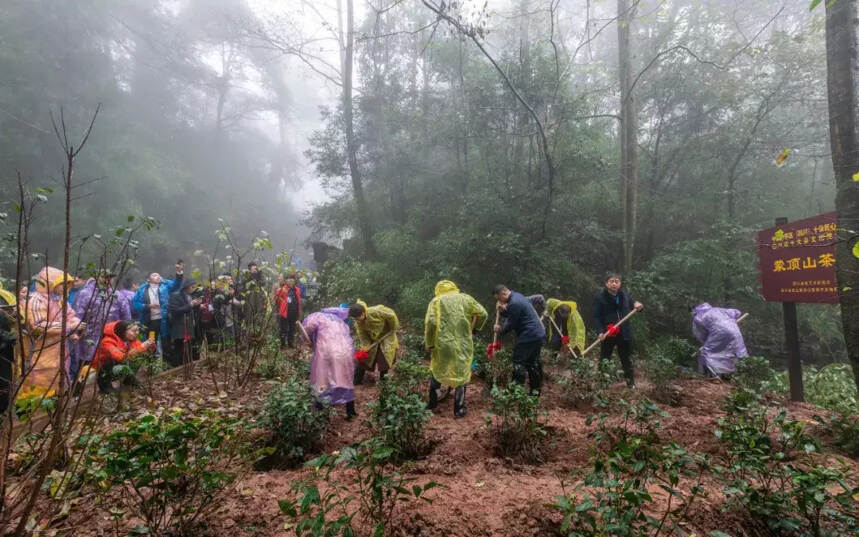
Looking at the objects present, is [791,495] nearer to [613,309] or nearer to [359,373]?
[613,309]

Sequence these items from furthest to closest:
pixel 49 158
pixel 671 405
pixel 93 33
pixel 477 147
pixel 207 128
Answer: pixel 207 128
pixel 93 33
pixel 49 158
pixel 477 147
pixel 671 405

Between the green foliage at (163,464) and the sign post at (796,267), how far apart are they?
5.19 meters

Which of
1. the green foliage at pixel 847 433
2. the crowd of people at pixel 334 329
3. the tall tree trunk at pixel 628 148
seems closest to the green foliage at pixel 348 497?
the crowd of people at pixel 334 329

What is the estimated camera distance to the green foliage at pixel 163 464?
1886 mm

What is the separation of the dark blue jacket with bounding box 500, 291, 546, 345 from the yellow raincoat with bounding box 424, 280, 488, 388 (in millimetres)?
559

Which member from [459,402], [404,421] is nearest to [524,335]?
[459,402]

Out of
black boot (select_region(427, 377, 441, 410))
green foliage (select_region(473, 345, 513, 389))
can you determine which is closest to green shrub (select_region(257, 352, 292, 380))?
black boot (select_region(427, 377, 441, 410))

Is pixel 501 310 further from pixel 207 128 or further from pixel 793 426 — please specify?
pixel 207 128

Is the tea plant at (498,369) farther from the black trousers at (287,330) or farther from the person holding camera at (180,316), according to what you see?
the person holding camera at (180,316)

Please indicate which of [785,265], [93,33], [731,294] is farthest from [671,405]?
[93,33]

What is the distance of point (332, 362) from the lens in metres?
4.30

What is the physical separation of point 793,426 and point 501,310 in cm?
304

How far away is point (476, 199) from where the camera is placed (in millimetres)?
9070

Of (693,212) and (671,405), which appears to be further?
(693,212)
